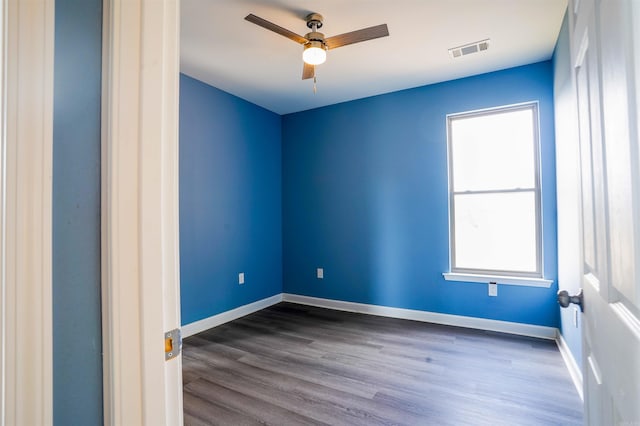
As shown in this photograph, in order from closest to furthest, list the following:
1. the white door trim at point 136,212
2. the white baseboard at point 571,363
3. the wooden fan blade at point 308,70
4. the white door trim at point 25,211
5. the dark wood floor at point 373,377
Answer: the white door trim at point 25,211, the white door trim at point 136,212, the dark wood floor at point 373,377, the white baseboard at point 571,363, the wooden fan blade at point 308,70

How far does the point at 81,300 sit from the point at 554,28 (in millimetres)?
3318

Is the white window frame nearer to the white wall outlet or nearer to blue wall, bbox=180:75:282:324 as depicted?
the white wall outlet

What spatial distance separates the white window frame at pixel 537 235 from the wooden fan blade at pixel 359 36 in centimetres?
164

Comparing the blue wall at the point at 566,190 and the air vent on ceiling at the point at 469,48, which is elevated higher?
the air vent on ceiling at the point at 469,48

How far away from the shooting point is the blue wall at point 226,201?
125 inches

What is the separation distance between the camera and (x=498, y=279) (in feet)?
10.2

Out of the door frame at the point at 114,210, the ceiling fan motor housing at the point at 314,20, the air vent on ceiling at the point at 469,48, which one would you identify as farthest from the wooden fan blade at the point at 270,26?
the door frame at the point at 114,210

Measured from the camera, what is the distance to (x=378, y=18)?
230cm

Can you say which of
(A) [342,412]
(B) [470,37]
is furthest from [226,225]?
(B) [470,37]

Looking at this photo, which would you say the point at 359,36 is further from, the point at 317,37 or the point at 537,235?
the point at 537,235

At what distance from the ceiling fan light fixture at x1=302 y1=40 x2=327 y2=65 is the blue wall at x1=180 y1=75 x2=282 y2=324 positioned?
1.50 m

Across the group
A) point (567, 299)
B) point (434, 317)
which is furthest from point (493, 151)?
point (567, 299)

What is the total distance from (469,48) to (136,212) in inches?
118

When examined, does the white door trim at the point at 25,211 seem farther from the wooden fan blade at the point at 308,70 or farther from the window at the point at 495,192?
the window at the point at 495,192
